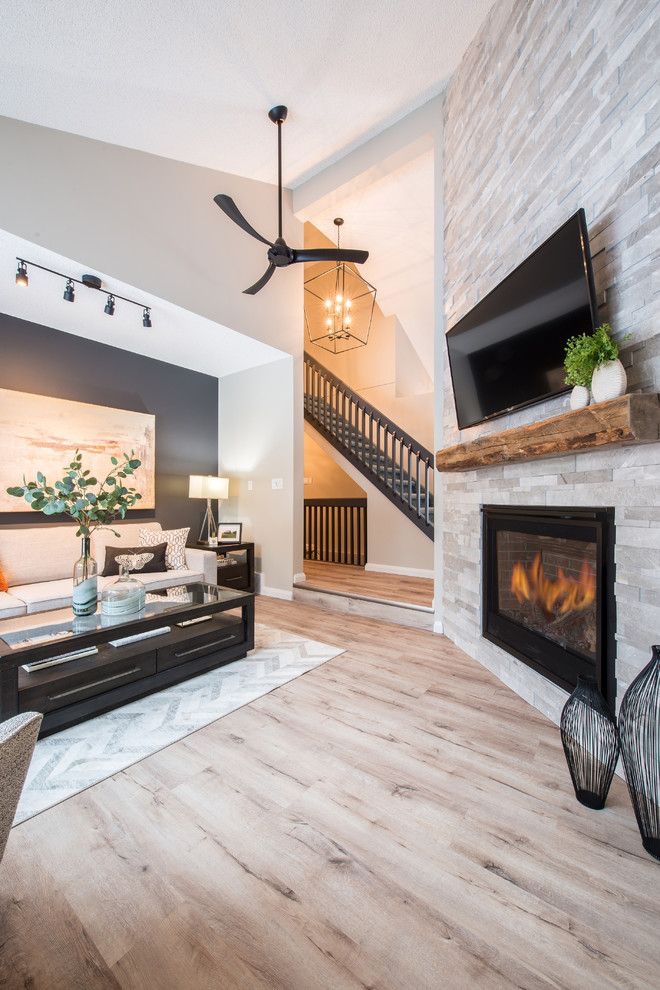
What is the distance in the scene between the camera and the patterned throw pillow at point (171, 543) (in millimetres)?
3957

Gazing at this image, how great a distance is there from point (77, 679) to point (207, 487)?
8.79 feet

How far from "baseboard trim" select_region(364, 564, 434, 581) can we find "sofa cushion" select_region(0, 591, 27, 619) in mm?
3718

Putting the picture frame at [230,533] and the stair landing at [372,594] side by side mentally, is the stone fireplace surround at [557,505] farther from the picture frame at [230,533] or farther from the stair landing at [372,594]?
the picture frame at [230,533]

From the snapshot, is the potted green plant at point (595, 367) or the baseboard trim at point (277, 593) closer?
the potted green plant at point (595, 367)

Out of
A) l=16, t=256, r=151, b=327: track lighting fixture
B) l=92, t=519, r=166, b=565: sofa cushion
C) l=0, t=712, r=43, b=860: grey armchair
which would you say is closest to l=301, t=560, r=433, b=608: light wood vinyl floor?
l=92, t=519, r=166, b=565: sofa cushion

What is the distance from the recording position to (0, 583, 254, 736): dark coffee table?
185 centimetres

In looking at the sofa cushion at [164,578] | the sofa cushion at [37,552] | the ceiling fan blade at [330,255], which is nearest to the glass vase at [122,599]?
the sofa cushion at [164,578]

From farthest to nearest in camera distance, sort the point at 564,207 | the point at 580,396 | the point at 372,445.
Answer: the point at 372,445 < the point at 564,207 < the point at 580,396

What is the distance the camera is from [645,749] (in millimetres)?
1281

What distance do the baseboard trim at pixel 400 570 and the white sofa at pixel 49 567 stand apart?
2.24 meters

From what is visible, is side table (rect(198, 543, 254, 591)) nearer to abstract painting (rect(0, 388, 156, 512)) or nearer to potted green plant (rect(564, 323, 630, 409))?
abstract painting (rect(0, 388, 156, 512))

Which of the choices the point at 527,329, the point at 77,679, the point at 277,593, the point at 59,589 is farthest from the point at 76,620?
the point at 527,329

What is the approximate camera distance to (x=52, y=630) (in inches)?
84.7

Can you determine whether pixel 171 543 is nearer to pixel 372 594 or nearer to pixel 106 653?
pixel 106 653
